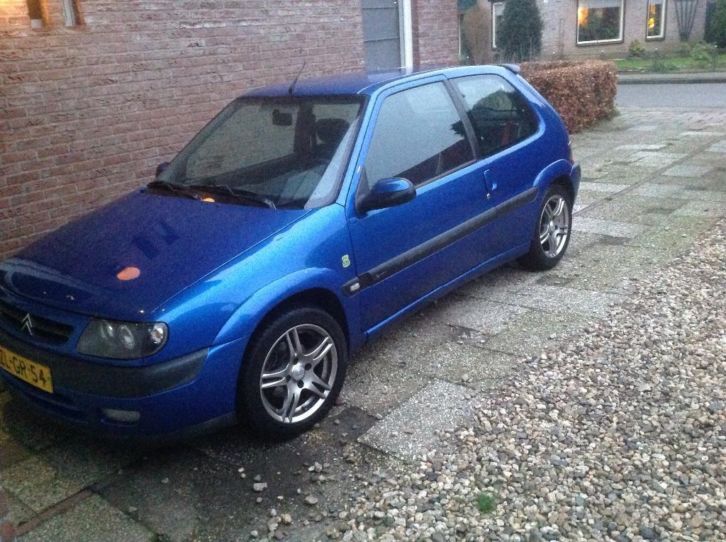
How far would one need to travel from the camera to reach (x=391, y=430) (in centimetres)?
365

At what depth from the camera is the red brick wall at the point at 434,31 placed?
10109mm

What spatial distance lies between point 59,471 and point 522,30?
91.6ft

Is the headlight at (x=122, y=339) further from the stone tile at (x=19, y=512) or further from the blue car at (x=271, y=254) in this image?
the stone tile at (x=19, y=512)

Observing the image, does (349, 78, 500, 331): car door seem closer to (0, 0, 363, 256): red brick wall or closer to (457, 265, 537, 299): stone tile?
(457, 265, 537, 299): stone tile

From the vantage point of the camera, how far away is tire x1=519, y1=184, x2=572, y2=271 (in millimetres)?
5551

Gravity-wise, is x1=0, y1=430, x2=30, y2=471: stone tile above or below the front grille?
below

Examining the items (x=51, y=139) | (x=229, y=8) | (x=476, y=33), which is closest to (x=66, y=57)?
(x=51, y=139)

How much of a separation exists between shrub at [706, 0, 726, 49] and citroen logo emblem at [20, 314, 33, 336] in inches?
1100

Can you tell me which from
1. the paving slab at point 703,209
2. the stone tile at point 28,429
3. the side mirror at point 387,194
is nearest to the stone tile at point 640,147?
the paving slab at point 703,209

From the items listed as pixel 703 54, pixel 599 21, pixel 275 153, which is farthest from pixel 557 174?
pixel 599 21

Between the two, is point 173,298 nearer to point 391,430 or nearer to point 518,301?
point 391,430

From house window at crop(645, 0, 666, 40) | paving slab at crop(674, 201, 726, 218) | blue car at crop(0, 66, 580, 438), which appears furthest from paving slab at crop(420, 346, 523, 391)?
house window at crop(645, 0, 666, 40)

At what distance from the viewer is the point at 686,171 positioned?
29.0 feet

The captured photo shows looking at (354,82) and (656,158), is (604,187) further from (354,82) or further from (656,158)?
(354,82)
